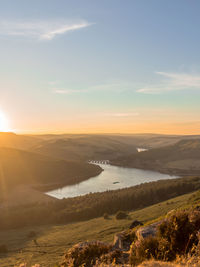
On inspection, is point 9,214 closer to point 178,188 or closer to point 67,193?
point 67,193

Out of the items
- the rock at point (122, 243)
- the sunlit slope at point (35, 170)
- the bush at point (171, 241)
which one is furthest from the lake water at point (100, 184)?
the bush at point (171, 241)

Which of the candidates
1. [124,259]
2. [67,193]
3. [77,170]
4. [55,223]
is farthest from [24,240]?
[77,170]

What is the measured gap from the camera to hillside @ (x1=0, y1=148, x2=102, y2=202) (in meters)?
118

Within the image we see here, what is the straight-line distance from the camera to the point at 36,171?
131750mm

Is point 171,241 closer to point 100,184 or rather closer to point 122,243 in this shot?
point 122,243

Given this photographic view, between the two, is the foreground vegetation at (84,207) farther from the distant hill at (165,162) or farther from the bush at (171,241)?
the distant hill at (165,162)

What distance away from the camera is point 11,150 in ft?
494

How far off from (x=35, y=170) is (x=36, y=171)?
1247 mm

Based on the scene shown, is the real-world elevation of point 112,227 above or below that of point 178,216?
below

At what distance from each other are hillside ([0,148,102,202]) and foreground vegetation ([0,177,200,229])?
43.1 meters

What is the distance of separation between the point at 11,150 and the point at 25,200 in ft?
222

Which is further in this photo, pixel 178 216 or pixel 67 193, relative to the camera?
pixel 67 193

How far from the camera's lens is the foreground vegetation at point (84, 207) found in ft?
199

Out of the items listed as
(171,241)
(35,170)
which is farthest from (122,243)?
(35,170)
